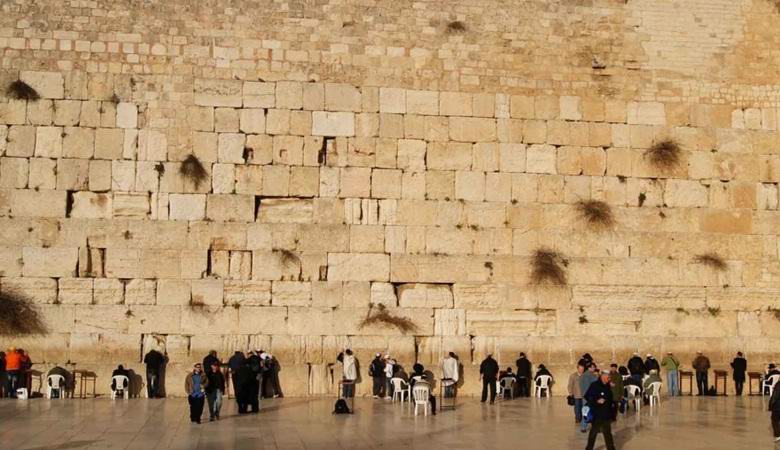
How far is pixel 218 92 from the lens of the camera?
52.2 feet

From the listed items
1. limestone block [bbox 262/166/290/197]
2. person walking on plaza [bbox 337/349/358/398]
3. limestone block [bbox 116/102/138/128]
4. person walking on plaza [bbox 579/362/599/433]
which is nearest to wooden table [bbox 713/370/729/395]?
person walking on plaza [bbox 579/362/599/433]

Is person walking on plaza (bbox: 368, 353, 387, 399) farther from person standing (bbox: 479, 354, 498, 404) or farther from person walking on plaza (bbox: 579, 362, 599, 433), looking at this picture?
person walking on plaza (bbox: 579, 362, 599, 433)

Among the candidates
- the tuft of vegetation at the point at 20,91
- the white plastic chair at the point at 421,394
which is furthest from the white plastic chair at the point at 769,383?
the tuft of vegetation at the point at 20,91

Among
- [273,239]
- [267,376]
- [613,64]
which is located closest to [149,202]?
[273,239]

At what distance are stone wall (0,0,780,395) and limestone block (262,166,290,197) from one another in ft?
0.11

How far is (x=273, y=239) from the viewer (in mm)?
15703

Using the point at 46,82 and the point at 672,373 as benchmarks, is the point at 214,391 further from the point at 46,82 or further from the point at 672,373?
the point at 672,373

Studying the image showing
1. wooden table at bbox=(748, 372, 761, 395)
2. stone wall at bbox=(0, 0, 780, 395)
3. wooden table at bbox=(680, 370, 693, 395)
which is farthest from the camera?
wooden table at bbox=(748, 372, 761, 395)

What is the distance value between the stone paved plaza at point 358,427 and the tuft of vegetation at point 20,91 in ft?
16.4

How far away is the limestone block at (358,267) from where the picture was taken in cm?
1577

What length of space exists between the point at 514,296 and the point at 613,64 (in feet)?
15.2

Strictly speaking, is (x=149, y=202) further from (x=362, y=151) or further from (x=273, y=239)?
(x=362, y=151)

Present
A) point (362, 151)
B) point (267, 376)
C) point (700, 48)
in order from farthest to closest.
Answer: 1. point (700, 48)
2. point (362, 151)
3. point (267, 376)

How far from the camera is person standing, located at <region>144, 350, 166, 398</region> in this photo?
14.8 metres
